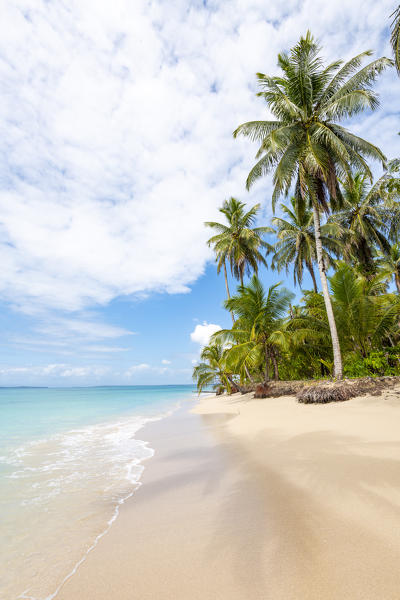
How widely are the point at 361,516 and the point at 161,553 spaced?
169cm

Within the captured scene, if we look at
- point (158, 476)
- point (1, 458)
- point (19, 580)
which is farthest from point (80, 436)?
point (19, 580)

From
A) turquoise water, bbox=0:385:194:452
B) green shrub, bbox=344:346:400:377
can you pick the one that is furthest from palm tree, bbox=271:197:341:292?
turquoise water, bbox=0:385:194:452

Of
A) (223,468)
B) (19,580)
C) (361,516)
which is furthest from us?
(223,468)

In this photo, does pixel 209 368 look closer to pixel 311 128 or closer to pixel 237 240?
pixel 237 240

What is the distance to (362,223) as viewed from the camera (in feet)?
60.9

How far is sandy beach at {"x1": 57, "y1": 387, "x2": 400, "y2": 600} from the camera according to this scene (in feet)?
Answer: 5.58

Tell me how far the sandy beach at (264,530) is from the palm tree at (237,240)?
720 inches

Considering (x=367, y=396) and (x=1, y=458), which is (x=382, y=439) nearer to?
(x=367, y=396)

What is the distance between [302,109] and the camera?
12094 mm

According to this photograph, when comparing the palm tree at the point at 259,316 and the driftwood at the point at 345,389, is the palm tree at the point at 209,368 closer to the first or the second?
the palm tree at the point at 259,316

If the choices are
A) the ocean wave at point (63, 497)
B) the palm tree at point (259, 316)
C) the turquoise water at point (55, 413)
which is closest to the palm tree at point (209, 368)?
the turquoise water at point (55, 413)

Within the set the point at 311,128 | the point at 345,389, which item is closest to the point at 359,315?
the point at 345,389

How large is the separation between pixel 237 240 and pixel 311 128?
34.9ft

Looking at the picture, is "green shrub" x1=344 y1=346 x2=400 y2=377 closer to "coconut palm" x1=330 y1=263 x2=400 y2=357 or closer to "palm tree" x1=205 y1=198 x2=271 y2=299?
"coconut palm" x1=330 y1=263 x2=400 y2=357
